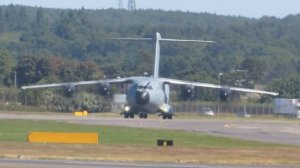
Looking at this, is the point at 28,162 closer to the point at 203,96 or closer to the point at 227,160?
the point at 227,160

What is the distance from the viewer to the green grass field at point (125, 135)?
193 ft

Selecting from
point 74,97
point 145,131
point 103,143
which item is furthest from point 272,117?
point 103,143

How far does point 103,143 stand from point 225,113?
69.6 metres

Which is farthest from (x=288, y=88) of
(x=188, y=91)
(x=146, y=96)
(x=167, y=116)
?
(x=146, y=96)

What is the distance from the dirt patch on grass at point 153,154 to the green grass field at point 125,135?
4.17 m

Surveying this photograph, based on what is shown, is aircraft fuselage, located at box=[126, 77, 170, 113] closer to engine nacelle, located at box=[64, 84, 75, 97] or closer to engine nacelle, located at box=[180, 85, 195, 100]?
engine nacelle, located at box=[180, 85, 195, 100]

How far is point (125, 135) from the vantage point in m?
65.8

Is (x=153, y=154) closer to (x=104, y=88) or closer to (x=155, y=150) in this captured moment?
(x=155, y=150)

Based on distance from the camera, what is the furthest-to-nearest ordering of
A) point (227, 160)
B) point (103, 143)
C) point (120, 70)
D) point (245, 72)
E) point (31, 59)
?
1. point (120, 70)
2. point (245, 72)
3. point (31, 59)
4. point (103, 143)
5. point (227, 160)

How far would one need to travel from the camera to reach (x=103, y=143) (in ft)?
185

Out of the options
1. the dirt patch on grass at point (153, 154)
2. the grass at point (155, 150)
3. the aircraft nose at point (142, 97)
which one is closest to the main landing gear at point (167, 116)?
the aircraft nose at point (142, 97)

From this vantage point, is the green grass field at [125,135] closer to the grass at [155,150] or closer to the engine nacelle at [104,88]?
the grass at [155,150]

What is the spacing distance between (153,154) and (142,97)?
49.2m

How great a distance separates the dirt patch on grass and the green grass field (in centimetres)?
417
